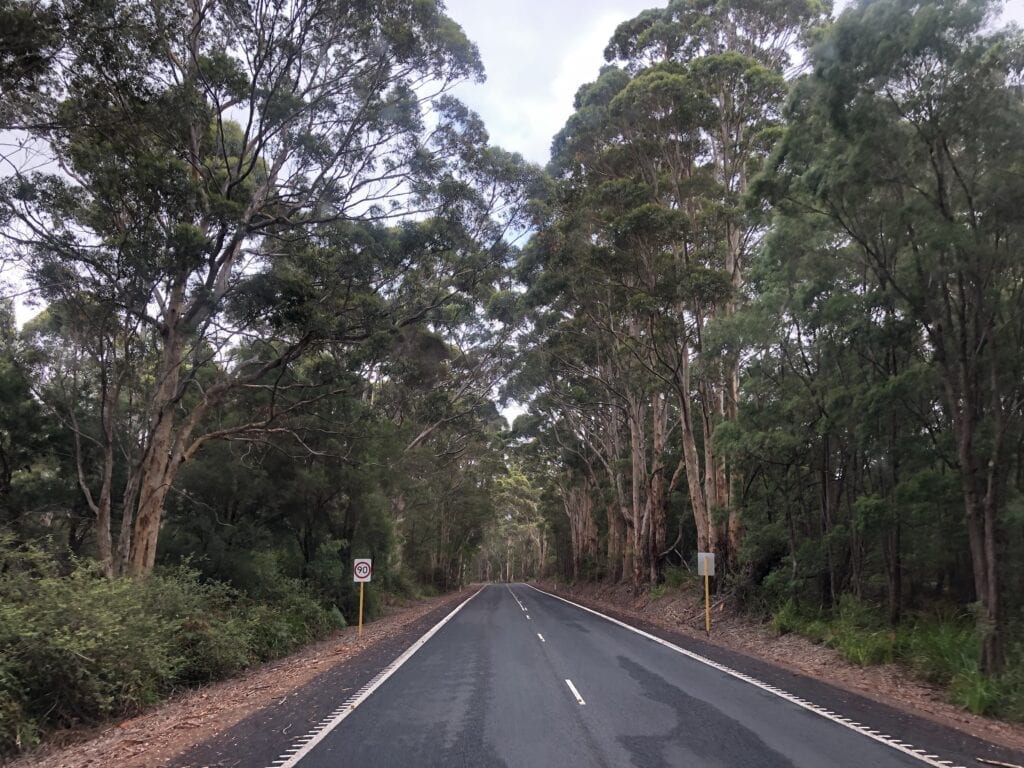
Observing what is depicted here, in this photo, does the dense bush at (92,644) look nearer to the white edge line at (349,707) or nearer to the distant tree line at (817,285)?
the white edge line at (349,707)

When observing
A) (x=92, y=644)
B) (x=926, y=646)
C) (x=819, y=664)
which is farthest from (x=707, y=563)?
(x=92, y=644)

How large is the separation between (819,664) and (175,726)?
37.3 feet

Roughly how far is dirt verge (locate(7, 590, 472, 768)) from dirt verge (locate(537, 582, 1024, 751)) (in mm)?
8899

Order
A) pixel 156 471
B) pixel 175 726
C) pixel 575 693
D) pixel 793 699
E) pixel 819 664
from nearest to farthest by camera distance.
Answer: pixel 175 726
pixel 793 699
pixel 575 693
pixel 819 664
pixel 156 471

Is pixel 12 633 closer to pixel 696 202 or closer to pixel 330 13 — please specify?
pixel 330 13

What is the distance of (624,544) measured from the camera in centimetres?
4234

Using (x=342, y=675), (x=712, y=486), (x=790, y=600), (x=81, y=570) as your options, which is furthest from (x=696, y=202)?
(x=81, y=570)

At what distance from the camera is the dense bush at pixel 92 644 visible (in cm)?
873

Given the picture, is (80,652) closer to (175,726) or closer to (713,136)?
(175,726)

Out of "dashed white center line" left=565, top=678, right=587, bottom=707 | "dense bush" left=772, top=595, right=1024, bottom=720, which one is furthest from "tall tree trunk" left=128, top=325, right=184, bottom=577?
"dense bush" left=772, top=595, right=1024, bottom=720

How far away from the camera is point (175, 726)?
880 centimetres

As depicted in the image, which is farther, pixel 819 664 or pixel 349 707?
pixel 819 664

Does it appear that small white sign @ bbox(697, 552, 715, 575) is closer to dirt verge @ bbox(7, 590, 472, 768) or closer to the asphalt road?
the asphalt road

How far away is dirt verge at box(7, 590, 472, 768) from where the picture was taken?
757cm
